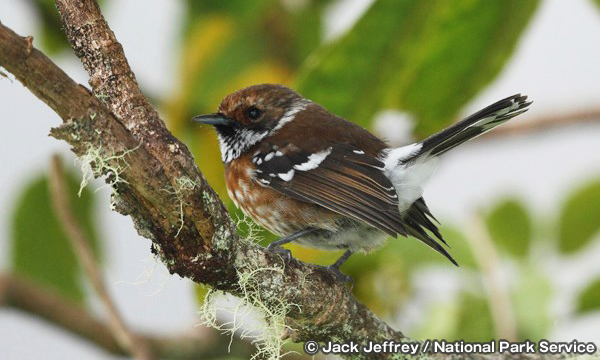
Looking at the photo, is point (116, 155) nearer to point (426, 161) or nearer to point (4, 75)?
point (4, 75)

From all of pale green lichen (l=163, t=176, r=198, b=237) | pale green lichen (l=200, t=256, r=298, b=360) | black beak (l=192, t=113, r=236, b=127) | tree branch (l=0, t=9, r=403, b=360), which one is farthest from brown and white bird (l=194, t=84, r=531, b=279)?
pale green lichen (l=163, t=176, r=198, b=237)

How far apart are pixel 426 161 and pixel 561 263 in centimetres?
121

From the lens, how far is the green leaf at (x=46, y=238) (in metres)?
3.72

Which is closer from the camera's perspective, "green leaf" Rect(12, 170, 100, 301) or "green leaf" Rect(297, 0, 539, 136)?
"green leaf" Rect(297, 0, 539, 136)

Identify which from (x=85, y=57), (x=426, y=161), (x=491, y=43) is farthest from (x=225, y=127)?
(x=85, y=57)

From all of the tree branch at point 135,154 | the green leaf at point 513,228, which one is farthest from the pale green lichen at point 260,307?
the green leaf at point 513,228

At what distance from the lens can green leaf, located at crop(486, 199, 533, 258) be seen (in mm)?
3926

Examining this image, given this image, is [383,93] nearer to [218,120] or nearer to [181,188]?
[218,120]

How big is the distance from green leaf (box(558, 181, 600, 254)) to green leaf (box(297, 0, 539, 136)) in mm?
878

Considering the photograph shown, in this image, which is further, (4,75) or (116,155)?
(116,155)

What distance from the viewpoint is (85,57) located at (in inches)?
73.3

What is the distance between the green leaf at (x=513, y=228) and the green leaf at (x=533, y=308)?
1.11 feet

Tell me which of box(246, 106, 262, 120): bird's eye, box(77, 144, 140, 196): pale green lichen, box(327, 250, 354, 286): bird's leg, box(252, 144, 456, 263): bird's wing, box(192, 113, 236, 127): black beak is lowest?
box(77, 144, 140, 196): pale green lichen

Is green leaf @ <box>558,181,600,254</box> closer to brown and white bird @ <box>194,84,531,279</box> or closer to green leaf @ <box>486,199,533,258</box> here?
green leaf @ <box>486,199,533,258</box>
